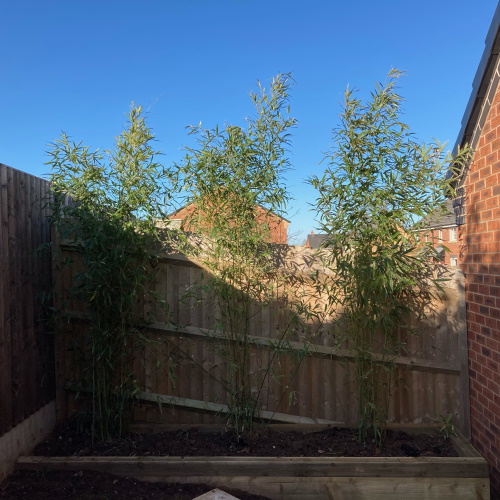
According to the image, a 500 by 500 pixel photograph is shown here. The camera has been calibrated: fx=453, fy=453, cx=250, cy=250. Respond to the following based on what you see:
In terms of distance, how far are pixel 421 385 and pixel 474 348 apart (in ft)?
1.71

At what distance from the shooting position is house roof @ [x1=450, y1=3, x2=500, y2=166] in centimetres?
290

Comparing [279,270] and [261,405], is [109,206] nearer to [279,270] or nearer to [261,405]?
[279,270]

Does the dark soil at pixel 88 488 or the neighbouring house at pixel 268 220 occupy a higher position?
the neighbouring house at pixel 268 220

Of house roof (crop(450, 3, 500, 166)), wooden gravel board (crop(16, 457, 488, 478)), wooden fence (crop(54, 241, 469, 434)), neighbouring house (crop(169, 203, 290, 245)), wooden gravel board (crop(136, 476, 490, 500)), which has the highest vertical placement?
house roof (crop(450, 3, 500, 166))

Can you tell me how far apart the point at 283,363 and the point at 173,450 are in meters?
1.06

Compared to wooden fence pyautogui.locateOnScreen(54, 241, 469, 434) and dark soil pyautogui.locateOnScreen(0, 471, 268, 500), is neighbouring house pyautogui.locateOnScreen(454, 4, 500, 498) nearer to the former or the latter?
wooden fence pyautogui.locateOnScreen(54, 241, 469, 434)

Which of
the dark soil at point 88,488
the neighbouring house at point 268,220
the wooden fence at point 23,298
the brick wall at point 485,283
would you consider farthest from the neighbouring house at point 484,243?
the wooden fence at point 23,298

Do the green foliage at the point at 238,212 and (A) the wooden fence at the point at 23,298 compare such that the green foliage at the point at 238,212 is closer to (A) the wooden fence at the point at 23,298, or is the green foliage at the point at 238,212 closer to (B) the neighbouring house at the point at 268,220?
(B) the neighbouring house at the point at 268,220

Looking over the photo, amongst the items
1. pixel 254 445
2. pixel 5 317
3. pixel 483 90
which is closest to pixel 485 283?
pixel 483 90

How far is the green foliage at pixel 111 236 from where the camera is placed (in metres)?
3.29

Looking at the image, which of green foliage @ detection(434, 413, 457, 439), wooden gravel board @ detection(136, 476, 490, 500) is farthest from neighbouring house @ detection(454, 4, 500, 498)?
wooden gravel board @ detection(136, 476, 490, 500)

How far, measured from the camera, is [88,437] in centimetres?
351

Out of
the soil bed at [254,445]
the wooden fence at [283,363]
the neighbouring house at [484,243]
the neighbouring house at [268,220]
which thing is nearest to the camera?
the neighbouring house at [484,243]

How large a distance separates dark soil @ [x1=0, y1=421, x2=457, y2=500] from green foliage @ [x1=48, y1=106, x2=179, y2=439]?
0.77 ft
